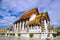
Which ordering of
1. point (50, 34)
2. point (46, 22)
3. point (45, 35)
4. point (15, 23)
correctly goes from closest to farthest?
point (45, 35)
point (50, 34)
point (46, 22)
point (15, 23)

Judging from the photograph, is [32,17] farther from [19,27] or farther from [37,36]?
[37,36]

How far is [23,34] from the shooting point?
19047 mm

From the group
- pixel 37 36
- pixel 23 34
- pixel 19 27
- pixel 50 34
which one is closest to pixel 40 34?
pixel 37 36

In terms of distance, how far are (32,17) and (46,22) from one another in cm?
325

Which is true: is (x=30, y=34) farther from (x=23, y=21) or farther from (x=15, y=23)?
(x=15, y=23)

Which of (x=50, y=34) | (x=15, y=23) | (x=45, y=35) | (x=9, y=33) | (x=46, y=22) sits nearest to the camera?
(x=45, y=35)

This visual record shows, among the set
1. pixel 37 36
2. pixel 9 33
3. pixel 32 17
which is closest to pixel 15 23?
pixel 32 17

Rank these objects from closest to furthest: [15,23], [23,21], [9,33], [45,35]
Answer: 1. [45,35]
2. [9,33]
3. [23,21]
4. [15,23]

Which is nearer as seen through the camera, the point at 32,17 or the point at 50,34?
the point at 50,34

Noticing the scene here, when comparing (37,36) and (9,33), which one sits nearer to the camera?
(37,36)

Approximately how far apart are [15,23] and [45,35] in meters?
15.9

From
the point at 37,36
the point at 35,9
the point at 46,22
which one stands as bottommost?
the point at 37,36

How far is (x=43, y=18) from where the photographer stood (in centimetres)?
2417

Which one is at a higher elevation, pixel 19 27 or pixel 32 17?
pixel 32 17
